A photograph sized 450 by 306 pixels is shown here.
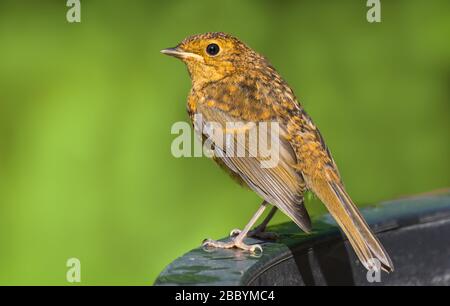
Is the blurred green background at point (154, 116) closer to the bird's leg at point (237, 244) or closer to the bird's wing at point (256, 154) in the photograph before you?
the bird's wing at point (256, 154)

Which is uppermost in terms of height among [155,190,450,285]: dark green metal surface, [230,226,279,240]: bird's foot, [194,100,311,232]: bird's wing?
[194,100,311,232]: bird's wing

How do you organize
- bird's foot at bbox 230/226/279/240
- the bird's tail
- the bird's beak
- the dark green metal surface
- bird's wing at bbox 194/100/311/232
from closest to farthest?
the dark green metal surface, the bird's tail, bird's foot at bbox 230/226/279/240, bird's wing at bbox 194/100/311/232, the bird's beak

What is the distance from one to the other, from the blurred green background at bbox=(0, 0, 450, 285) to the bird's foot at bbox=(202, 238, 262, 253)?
96 centimetres

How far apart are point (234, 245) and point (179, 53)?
1.33m

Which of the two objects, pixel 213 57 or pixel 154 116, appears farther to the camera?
pixel 154 116

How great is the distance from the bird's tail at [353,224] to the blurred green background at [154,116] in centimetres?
92

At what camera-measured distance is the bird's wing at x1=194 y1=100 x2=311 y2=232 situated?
465cm

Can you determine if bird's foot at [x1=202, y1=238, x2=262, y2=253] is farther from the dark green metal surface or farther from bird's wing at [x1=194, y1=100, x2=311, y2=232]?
bird's wing at [x1=194, y1=100, x2=311, y2=232]

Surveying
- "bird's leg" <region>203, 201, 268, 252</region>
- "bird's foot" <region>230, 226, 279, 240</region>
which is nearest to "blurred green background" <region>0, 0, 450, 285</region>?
"bird's foot" <region>230, 226, 279, 240</region>

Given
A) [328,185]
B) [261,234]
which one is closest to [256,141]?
[328,185]

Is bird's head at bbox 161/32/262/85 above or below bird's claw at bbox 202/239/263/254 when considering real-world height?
above

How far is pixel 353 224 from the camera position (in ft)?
14.1

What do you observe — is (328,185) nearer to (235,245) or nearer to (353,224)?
(353,224)
